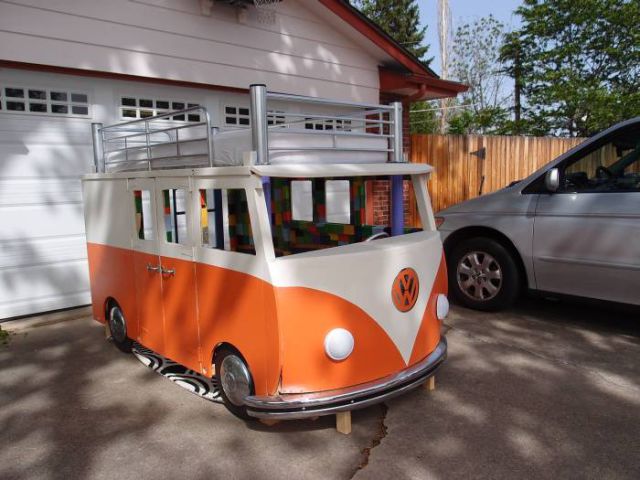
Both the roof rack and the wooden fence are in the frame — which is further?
the wooden fence

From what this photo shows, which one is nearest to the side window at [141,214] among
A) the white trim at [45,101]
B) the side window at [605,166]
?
the white trim at [45,101]

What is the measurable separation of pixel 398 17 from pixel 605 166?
28.7m

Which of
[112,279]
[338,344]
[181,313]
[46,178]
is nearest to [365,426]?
[338,344]

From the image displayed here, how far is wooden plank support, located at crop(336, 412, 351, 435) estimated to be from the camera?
10.3 ft

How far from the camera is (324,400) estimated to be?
9.52 feet

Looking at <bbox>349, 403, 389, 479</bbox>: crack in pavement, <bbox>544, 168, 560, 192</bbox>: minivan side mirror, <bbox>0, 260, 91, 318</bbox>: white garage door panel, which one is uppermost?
<bbox>544, 168, 560, 192</bbox>: minivan side mirror

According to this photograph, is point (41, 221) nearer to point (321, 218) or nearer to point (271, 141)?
point (321, 218)

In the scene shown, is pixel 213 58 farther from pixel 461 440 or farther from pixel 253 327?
pixel 461 440

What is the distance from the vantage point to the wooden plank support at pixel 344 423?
315cm

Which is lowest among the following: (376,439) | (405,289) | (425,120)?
(376,439)

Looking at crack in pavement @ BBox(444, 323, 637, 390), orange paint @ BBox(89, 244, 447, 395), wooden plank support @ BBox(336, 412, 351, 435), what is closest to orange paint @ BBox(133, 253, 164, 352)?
orange paint @ BBox(89, 244, 447, 395)

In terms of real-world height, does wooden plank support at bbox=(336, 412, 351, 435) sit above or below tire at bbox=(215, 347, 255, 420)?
below

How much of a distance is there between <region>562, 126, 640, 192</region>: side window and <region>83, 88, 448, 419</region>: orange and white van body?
6.49 ft

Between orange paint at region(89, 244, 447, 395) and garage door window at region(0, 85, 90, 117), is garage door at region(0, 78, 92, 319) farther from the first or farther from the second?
orange paint at region(89, 244, 447, 395)
